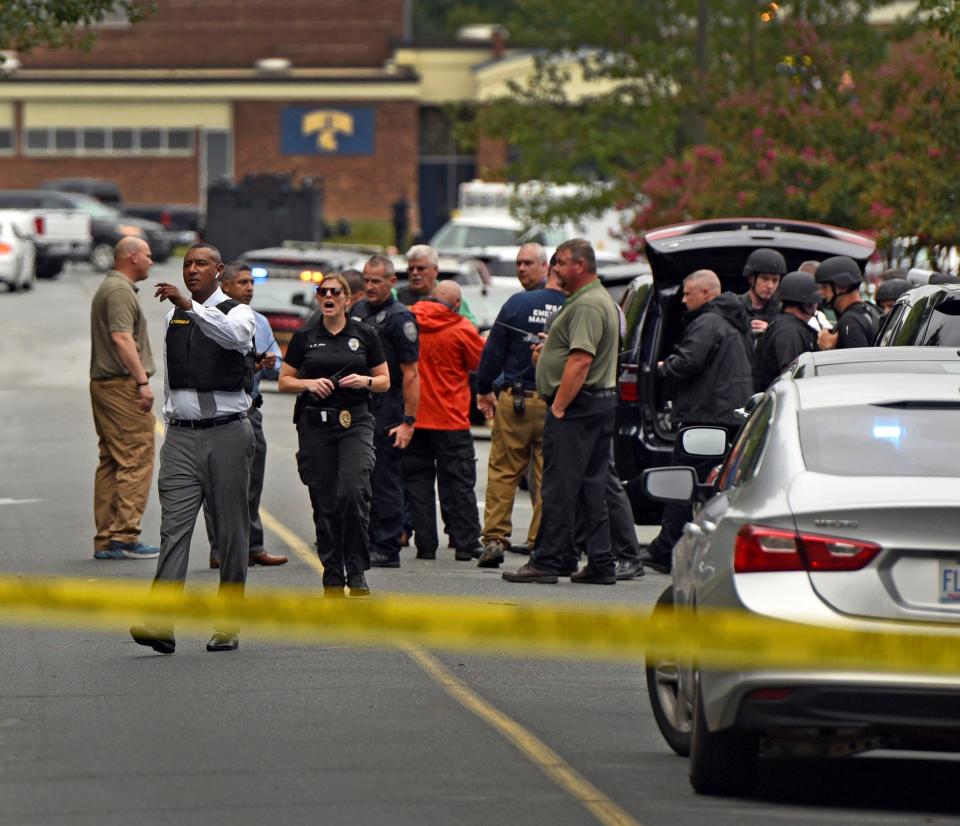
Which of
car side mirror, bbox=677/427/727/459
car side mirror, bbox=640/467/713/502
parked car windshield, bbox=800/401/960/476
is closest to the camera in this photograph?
parked car windshield, bbox=800/401/960/476

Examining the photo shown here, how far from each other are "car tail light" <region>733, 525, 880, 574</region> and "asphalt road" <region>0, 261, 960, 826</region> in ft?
2.75

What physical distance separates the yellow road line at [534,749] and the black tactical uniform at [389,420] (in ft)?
10.9

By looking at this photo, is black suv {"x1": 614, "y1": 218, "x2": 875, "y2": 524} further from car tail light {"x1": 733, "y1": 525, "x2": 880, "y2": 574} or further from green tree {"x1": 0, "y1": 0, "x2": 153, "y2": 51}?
car tail light {"x1": 733, "y1": 525, "x2": 880, "y2": 574}

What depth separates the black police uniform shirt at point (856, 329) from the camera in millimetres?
14281

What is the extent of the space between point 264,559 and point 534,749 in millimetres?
5846

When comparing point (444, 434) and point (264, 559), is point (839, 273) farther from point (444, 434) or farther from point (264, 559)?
point (264, 559)

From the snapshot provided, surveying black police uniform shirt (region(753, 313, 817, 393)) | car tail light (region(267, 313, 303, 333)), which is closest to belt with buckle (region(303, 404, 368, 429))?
black police uniform shirt (region(753, 313, 817, 393))

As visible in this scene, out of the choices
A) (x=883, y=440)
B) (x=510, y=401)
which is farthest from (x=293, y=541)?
(x=883, y=440)

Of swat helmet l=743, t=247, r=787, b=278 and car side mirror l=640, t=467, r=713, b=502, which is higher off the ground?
car side mirror l=640, t=467, r=713, b=502

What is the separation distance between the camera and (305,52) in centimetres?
7588

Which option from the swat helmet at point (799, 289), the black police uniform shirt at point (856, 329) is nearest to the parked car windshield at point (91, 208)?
the black police uniform shirt at point (856, 329)

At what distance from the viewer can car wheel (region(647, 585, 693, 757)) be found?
8078 millimetres

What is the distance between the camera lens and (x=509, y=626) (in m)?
8.06

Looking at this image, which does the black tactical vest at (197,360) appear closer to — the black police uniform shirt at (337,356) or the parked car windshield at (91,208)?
the black police uniform shirt at (337,356)
